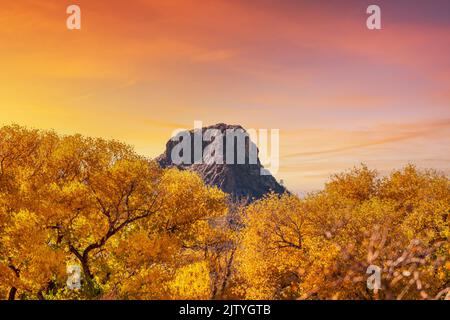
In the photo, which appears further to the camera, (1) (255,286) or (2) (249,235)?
(2) (249,235)

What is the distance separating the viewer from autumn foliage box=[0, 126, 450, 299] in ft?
159

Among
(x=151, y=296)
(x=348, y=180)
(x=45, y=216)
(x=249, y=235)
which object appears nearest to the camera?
(x=151, y=296)

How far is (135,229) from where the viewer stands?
5759 centimetres

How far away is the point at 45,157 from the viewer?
59.8m

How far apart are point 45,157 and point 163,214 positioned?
16879mm

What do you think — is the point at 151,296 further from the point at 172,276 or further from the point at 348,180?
the point at 348,180

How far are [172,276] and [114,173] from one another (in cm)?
1396

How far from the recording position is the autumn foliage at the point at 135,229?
4859 cm

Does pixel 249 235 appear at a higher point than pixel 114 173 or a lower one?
lower
